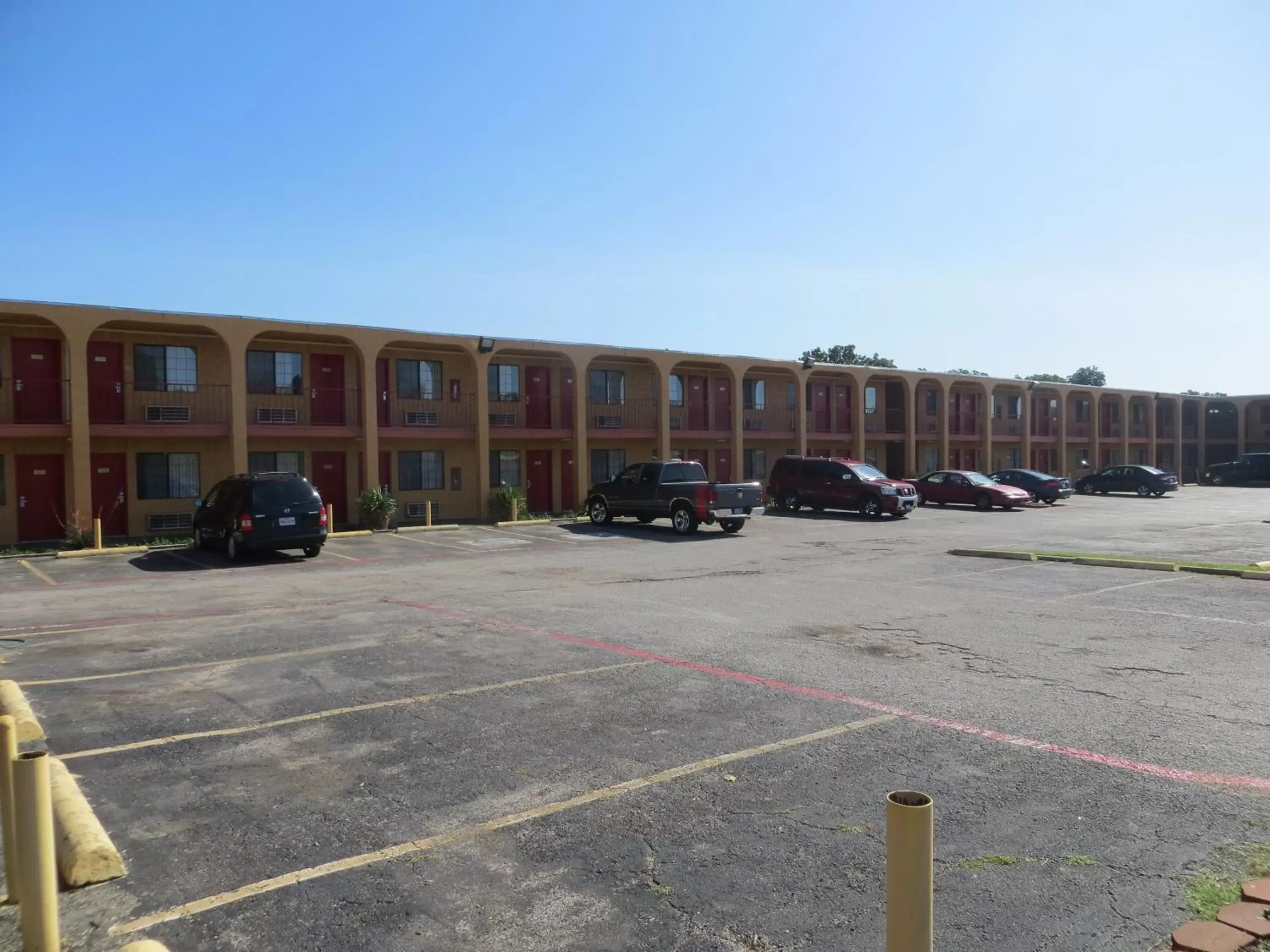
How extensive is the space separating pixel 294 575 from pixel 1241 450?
62.2 m

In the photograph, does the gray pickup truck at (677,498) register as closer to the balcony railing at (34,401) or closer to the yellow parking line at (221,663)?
the balcony railing at (34,401)

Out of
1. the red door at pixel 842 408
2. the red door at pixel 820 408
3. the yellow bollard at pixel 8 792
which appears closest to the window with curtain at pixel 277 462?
the red door at pixel 820 408

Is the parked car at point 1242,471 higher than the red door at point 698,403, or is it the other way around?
the red door at point 698,403

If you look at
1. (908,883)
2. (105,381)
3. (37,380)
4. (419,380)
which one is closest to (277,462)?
(105,381)

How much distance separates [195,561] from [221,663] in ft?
37.6

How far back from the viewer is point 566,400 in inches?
1259

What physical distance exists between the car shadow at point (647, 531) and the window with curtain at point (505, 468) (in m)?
4.21

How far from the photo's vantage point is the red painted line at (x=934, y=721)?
5.39 metres

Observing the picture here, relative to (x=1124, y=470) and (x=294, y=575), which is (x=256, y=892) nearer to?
(x=294, y=575)

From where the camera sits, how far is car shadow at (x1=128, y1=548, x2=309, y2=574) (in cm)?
1800

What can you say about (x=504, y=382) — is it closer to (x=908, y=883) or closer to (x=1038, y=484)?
(x=1038, y=484)

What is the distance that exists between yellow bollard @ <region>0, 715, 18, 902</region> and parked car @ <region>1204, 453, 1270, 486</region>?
61588mm

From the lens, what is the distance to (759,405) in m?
38.2

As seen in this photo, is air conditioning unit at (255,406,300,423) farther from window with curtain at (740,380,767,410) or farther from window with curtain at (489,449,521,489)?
window with curtain at (740,380,767,410)
